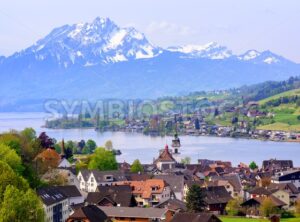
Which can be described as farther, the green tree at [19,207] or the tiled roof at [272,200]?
the tiled roof at [272,200]

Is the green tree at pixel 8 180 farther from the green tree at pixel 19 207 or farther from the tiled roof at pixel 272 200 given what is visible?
the tiled roof at pixel 272 200

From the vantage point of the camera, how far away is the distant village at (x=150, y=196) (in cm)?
2548

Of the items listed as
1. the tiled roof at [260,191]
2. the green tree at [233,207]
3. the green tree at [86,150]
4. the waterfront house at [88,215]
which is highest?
the green tree at [86,150]

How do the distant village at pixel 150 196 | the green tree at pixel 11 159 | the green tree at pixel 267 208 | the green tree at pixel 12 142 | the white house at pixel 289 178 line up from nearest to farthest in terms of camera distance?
the green tree at pixel 11 159 → the distant village at pixel 150 196 → the green tree at pixel 12 142 → the green tree at pixel 267 208 → the white house at pixel 289 178

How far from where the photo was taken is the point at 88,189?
3456cm

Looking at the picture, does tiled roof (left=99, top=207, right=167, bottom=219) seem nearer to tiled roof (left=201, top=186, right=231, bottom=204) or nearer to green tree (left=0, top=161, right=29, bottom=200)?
tiled roof (left=201, top=186, right=231, bottom=204)

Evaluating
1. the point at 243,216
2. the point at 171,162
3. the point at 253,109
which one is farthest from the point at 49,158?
the point at 253,109

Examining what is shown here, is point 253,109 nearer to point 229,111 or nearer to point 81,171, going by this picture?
point 229,111

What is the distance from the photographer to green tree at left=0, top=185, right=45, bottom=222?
1834 centimetres

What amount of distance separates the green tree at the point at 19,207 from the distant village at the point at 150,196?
4.51m

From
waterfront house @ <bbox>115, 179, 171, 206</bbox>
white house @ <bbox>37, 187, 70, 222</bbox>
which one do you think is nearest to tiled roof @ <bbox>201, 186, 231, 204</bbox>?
waterfront house @ <bbox>115, 179, 171, 206</bbox>

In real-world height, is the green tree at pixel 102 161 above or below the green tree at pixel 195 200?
above

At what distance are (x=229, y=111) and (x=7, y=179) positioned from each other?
10221 cm

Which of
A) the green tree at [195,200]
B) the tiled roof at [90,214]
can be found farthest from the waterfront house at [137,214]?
the green tree at [195,200]
